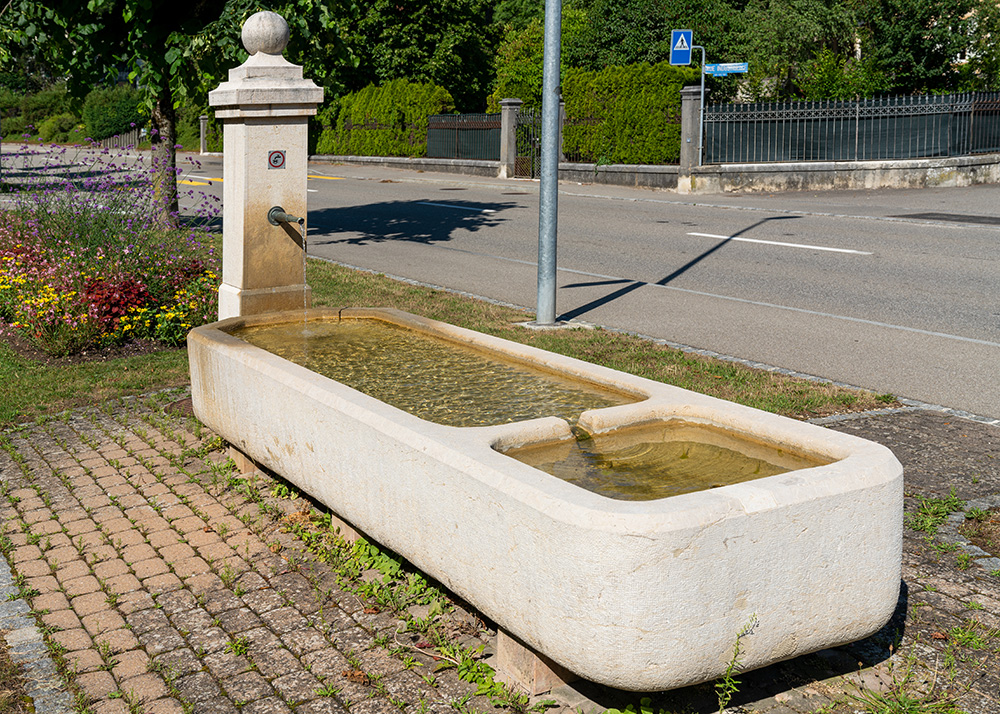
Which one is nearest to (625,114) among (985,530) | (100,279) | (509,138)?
(509,138)

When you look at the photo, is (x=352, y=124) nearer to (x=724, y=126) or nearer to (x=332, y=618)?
(x=724, y=126)

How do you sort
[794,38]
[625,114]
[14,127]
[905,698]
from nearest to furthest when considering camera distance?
[905,698], [625,114], [794,38], [14,127]

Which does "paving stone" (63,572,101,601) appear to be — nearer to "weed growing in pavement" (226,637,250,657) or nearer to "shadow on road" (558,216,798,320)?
"weed growing in pavement" (226,637,250,657)

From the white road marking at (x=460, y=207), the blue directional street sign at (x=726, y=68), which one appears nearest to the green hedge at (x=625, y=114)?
the blue directional street sign at (x=726, y=68)

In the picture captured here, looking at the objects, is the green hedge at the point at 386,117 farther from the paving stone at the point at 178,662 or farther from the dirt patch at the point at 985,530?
the paving stone at the point at 178,662

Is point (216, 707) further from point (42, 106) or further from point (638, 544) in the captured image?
point (42, 106)

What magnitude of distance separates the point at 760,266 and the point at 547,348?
5396 mm

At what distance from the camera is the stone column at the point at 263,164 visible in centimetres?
654

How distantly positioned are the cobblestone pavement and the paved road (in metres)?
2.55

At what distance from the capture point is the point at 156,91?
36.5 ft

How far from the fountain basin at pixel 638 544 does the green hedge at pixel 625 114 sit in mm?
22511

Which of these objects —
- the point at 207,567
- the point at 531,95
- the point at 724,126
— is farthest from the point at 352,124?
the point at 207,567

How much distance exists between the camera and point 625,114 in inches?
1053

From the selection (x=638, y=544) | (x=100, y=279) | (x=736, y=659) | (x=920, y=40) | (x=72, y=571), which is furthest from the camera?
(x=920, y=40)
